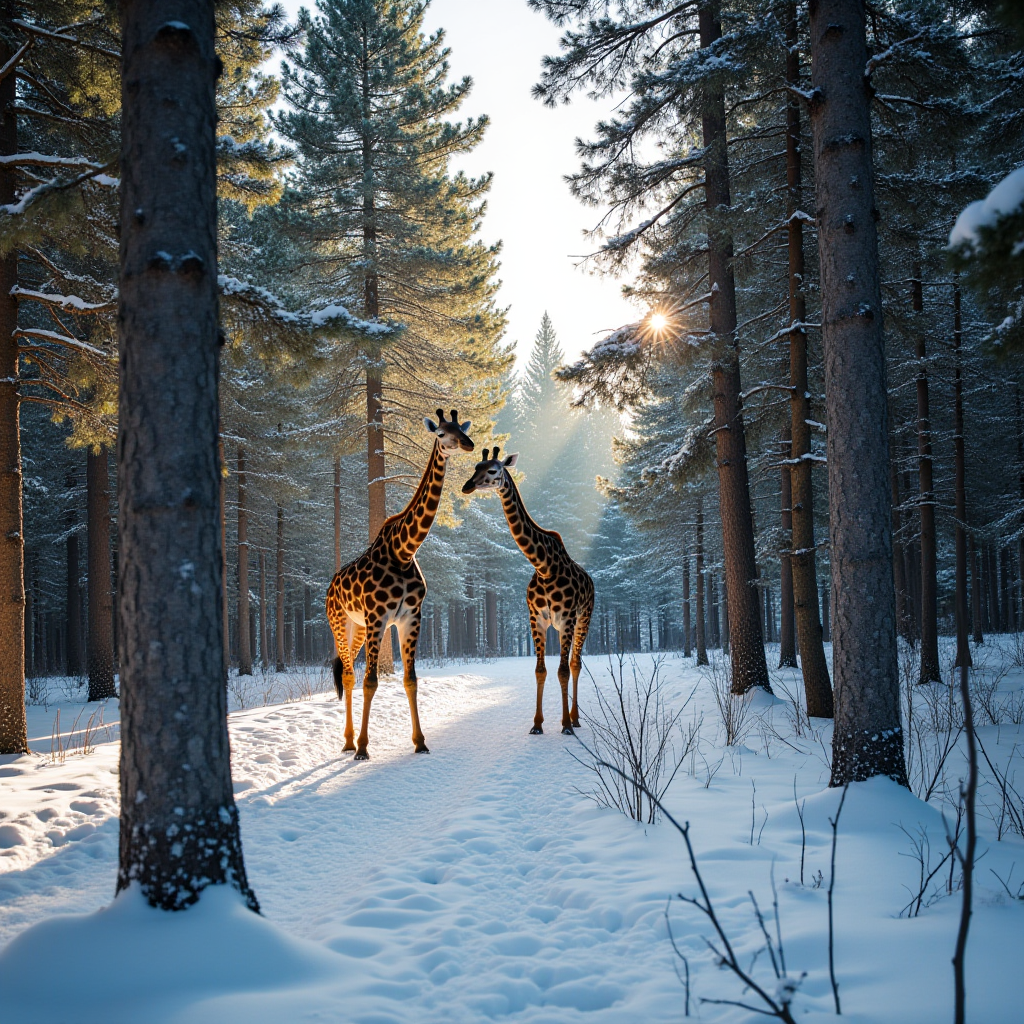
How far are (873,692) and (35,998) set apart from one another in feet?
16.2

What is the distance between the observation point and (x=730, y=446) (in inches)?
414

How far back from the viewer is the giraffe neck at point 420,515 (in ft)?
26.0

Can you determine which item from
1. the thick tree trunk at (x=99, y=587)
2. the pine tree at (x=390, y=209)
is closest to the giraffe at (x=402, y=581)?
the pine tree at (x=390, y=209)

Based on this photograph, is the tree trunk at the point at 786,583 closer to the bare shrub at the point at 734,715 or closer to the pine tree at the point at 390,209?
the bare shrub at the point at 734,715

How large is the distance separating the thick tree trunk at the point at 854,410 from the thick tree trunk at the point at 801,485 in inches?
151

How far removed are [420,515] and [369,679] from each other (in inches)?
79.5

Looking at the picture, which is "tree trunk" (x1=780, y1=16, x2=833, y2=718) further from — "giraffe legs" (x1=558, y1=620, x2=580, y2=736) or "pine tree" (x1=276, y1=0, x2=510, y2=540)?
"pine tree" (x1=276, y1=0, x2=510, y2=540)

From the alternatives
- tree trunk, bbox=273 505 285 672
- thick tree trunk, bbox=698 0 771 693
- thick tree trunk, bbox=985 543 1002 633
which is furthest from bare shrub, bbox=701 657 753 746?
thick tree trunk, bbox=985 543 1002 633

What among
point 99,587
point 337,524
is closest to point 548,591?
point 99,587

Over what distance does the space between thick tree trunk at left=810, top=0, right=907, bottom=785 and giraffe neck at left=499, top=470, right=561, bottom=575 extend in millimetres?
4464

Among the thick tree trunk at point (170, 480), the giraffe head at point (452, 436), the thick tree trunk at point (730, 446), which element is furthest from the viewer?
the thick tree trunk at point (730, 446)

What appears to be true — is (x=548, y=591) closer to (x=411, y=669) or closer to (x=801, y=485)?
(x=411, y=669)

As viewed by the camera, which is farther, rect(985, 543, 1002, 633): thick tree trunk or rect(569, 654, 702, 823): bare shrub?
rect(985, 543, 1002, 633): thick tree trunk

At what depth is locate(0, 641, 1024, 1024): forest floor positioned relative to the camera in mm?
2406
